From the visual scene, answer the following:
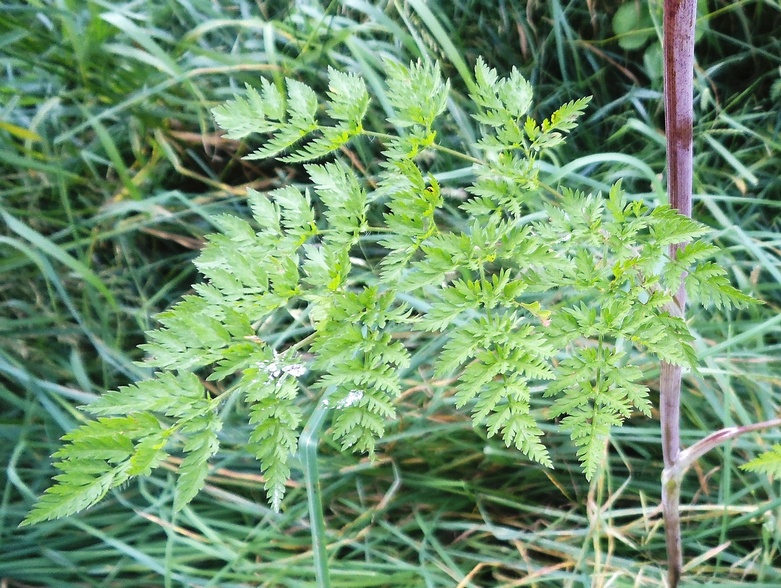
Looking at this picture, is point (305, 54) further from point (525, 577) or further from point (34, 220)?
point (525, 577)

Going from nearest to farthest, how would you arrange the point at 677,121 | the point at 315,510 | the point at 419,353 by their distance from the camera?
the point at 677,121 < the point at 315,510 < the point at 419,353

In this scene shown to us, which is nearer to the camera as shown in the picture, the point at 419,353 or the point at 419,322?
the point at 419,322

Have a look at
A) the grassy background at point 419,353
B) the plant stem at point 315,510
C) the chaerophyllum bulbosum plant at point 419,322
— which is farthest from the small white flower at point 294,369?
the grassy background at point 419,353

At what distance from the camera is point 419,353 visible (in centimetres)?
124

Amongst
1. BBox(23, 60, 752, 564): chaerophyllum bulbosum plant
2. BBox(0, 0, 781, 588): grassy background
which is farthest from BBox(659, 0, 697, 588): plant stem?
BBox(0, 0, 781, 588): grassy background

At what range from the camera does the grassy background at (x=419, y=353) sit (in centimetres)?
113

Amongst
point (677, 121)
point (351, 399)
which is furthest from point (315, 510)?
point (677, 121)

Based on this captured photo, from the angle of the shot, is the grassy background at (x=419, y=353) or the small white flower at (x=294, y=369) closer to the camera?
the small white flower at (x=294, y=369)

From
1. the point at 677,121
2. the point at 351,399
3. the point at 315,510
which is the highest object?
the point at 677,121

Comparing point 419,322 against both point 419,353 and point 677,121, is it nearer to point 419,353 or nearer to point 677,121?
point 677,121

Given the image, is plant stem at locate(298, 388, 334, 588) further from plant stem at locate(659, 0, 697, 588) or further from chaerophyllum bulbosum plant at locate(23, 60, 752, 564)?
plant stem at locate(659, 0, 697, 588)

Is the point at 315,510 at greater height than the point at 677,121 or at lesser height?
lesser

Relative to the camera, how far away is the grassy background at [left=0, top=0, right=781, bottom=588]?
1.13 metres

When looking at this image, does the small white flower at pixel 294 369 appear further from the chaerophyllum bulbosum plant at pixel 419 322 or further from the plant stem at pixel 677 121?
the plant stem at pixel 677 121
